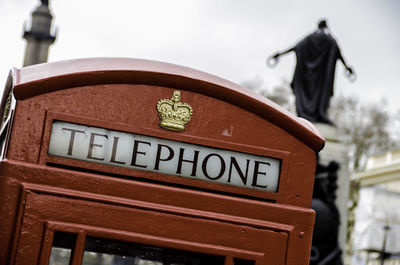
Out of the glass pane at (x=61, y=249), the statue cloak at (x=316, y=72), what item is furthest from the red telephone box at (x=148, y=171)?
the statue cloak at (x=316, y=72)

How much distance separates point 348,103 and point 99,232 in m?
27.1

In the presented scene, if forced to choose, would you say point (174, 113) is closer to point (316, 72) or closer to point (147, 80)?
point (147, 80)

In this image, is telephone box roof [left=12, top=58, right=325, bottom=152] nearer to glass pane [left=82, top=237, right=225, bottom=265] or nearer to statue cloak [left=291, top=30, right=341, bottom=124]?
glass pane [left=82, top=237, right=225, bottom=265]

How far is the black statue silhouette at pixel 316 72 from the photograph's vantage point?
45.7ft

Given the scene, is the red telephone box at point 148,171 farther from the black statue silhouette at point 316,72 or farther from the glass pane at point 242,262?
the black statue silhouette at point 316,72

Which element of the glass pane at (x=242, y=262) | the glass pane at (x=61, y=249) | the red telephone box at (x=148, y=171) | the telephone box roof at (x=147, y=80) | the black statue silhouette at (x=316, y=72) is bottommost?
the glass pane at (x=61, y=249)

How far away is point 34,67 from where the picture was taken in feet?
10.1

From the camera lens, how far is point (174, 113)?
9.62 feet

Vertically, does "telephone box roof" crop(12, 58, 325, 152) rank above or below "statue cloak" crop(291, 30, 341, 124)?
below

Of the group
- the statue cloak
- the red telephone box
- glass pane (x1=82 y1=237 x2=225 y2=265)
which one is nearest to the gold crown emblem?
the red telephone box

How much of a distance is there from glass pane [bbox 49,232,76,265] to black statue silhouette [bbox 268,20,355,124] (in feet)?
37.2

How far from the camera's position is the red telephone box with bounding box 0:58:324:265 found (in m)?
2.77

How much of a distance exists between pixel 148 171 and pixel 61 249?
0.40 metres

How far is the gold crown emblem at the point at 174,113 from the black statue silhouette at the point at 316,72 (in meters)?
11.1
